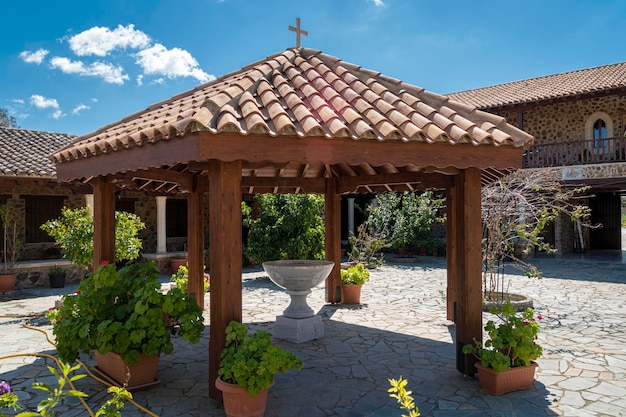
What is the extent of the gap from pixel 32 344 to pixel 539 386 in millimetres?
6190

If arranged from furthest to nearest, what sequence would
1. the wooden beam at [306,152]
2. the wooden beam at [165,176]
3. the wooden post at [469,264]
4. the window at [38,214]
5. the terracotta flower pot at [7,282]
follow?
the window at [38,214], the terracotta flower pot at [7,282], the wooden beam at [165,176], the wooden post at [469,264], the wooden beam at [306,152]

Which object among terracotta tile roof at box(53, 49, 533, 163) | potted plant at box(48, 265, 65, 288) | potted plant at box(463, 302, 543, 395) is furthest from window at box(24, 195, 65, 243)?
potted plant at box(463, 302, 543, 395)

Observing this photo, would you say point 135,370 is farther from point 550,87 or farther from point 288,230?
point 550,87

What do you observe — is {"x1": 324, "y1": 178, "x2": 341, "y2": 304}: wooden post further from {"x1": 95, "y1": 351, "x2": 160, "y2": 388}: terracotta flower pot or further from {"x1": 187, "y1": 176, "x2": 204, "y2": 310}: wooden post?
{"x1": 95, "y1": 351, "x2": 160, "y2": 388}: terracotta flower pot

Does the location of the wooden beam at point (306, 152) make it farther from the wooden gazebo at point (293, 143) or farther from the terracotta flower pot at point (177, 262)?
the terracotta flower pot at point (177, 262)

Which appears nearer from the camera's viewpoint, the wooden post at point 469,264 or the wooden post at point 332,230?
the wooden post at point 469,264

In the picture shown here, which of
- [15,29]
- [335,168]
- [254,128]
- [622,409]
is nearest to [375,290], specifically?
[335,168]

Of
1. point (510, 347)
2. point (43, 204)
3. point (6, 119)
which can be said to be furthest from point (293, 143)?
point (6, 119)

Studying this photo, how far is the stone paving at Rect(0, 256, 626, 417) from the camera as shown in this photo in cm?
403

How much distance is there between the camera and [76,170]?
5168 millimetres

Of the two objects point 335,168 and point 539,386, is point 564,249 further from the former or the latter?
point 539,386

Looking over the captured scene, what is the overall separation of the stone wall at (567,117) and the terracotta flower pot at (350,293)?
12.7 m

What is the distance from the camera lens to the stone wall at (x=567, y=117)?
55.9 feet

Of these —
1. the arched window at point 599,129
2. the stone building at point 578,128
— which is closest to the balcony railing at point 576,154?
the stone building at point 578,128
